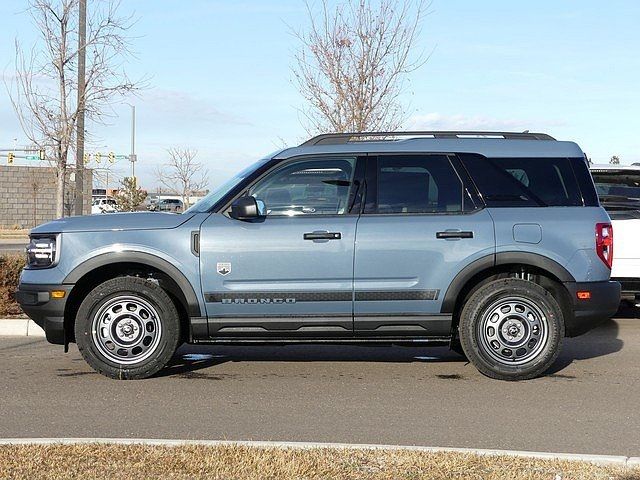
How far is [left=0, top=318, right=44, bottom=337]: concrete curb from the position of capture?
1027 centimetres

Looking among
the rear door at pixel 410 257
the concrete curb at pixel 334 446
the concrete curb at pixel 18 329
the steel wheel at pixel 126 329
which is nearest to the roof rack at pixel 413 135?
the rear door at pixel 410 257

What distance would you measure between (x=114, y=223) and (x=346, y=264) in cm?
195

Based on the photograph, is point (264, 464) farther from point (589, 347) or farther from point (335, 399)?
point (589, 347)

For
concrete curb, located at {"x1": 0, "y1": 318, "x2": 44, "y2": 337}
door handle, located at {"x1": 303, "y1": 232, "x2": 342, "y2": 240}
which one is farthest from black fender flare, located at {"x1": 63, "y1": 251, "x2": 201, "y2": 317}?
concrete curb, located at {"x1": 0, "y1": 318, "x2": 44, "y2": 337}

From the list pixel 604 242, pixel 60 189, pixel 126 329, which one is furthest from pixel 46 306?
pixel 60 189

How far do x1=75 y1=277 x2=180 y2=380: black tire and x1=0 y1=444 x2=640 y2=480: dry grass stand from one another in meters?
2.36

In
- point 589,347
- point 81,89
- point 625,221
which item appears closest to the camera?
point 589,347

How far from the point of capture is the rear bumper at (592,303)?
7695mm

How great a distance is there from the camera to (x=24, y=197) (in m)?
47.1

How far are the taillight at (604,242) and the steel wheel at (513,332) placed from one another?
2.38ft

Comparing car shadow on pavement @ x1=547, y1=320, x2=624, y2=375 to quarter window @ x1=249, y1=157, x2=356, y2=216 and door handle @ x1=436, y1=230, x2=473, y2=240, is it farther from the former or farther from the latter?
quarter window @ x1=249, y1=157, x2=356, y2=216

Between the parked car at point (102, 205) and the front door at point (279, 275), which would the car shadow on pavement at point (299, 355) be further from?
the parked car at point (102, 205)

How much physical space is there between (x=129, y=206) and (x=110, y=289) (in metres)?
23.4

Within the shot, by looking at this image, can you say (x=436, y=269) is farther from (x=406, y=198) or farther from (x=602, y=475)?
(x=602, y=475)
